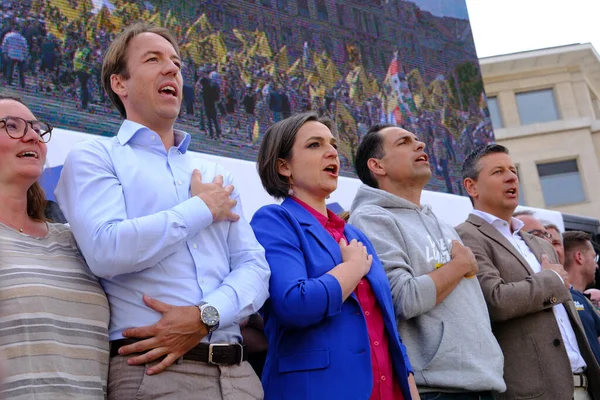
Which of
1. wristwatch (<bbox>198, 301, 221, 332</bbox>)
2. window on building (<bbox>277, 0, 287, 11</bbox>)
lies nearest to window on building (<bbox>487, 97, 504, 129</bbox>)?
window on building (<bbox>277, 0, 287, 11</bbox>)

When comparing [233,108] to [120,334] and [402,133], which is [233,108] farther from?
[120,334]

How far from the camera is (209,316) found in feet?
6.25

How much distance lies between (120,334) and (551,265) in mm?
2138

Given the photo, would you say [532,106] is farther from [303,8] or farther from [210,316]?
[210,316]

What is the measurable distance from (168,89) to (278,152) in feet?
1.89

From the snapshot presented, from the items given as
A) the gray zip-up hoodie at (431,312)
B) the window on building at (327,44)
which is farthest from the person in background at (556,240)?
the window on building at (327,44)

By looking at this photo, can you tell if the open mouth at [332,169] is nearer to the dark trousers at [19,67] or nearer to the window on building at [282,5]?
the dark trousers at [19,67]

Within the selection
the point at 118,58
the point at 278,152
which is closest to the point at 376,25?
the point at 278,152

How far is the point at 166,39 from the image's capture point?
2408mm

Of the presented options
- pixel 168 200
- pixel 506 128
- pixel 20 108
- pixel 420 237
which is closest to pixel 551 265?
pixel 420 237

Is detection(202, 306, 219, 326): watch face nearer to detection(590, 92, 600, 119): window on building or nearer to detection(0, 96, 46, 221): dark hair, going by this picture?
detection(0, 96, 46, 221): dark hair

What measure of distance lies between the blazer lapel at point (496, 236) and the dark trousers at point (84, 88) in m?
5.52

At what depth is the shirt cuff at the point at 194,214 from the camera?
196 cm

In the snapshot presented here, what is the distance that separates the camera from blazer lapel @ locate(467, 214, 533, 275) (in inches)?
131
